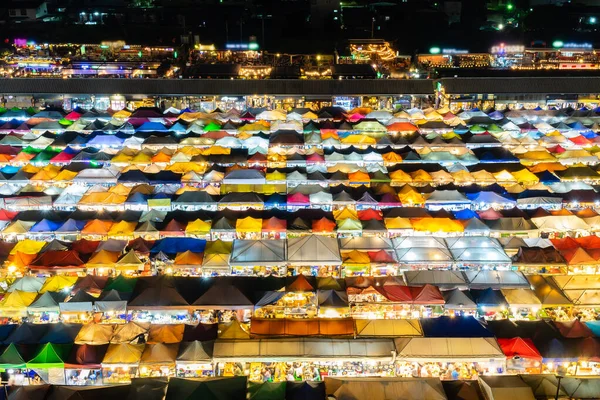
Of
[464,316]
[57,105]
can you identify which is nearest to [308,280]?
[464,316]

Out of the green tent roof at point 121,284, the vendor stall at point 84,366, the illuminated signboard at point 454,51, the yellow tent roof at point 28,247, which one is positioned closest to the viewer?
the vendor stall at point 84,366

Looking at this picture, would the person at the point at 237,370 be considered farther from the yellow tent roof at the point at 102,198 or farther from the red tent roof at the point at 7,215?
the red tent roof at the point at 7,215

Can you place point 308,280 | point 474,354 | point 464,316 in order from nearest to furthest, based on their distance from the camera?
point 474,354
point 464,316
point 308,280

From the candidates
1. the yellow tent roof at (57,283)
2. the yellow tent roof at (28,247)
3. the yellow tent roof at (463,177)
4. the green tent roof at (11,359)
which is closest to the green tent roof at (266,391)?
the green tent roof at (11,359)

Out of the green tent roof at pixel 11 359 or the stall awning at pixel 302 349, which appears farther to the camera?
the stall awning at pixel 302 349

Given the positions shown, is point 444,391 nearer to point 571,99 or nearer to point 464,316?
point 464,316

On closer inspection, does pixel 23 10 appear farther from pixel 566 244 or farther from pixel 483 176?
pixel 566 244
